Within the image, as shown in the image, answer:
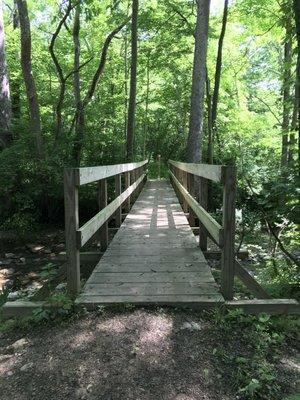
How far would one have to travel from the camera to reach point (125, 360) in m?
3.00

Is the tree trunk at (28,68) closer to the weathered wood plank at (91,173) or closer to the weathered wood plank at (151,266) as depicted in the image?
the weathered wood plank at (91,173)

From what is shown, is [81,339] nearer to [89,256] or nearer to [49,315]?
[49,315]

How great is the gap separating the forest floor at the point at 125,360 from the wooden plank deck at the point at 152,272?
247mm

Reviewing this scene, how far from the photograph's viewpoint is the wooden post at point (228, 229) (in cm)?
383

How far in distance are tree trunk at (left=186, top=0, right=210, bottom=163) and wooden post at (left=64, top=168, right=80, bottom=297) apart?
870cm

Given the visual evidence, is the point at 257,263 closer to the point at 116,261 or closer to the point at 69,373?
the point at 116,261

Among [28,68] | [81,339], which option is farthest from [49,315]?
[28,68]

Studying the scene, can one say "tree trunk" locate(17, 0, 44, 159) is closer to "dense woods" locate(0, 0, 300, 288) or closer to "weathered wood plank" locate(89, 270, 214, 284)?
"dense woods" locate(0, 0, 300, 288)

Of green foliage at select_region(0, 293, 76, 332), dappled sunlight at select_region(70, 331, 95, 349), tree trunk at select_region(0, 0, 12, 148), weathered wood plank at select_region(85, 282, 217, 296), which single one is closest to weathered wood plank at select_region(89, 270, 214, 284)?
weathered wood plank at select_region(85, 282, 217, 296)

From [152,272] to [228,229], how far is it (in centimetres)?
124

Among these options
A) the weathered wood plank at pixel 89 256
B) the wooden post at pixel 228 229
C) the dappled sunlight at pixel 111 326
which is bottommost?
the weathered wood plank at pixel 89 256

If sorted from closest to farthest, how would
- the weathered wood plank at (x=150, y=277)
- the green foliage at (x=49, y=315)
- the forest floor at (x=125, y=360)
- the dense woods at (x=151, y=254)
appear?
the forest floor at (x=125, y=360) → the dense woods at (x=151, y=254) → the green foliage at (x=49, y=315) → the weathered wood plank at (x=150, y=277)

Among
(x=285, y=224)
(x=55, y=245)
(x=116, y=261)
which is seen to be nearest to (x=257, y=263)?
(x=285, y=224)

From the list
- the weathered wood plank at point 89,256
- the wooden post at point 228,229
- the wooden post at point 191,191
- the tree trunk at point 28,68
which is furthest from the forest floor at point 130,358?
the tree trunk at point 28,68
